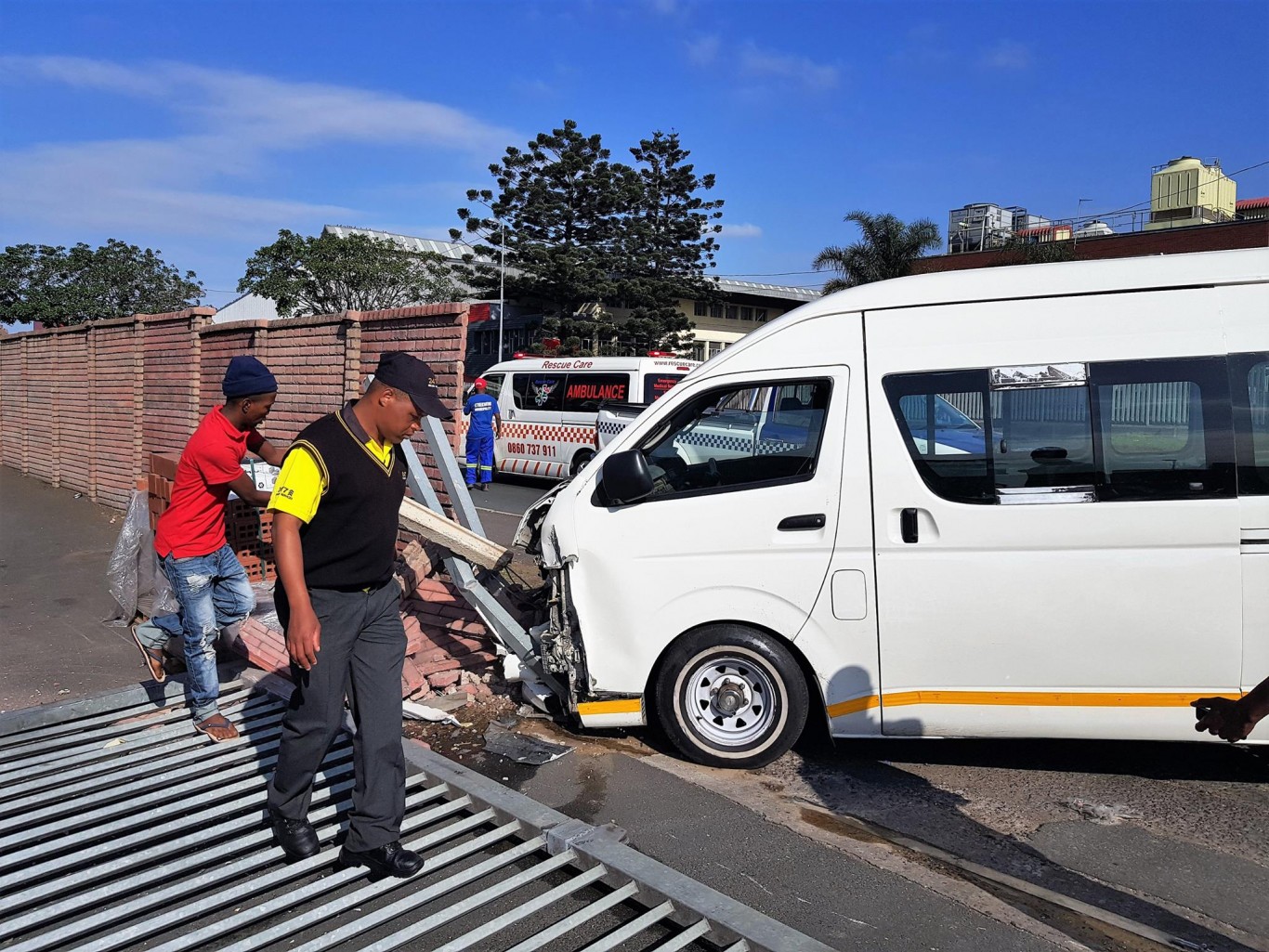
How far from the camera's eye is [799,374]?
466cm

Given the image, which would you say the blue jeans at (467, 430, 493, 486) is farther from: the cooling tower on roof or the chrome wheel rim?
the cooling tower on roof

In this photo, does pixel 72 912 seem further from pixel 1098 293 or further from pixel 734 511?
pixel 1098 293

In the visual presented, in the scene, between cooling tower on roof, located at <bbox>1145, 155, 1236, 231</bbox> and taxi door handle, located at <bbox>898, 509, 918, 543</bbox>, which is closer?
taxi door handle, located at <bbox>898, 509, 918, 543</bbox>

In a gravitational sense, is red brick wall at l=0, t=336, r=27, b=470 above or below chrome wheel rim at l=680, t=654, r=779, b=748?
above

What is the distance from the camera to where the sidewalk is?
6305 mm

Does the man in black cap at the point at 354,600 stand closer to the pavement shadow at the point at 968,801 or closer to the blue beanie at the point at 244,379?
the blue beanie at the point at 244,379

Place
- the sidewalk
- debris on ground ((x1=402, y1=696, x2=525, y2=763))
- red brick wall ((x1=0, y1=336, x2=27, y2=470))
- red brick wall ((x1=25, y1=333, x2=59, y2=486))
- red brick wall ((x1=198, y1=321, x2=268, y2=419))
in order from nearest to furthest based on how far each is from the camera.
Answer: debris on ground ((x1=402, y1=696, x2=525, y2=763)) < the sidewalk < red brick wall ((x1=198, y1=321, x2=268, y2=419)) < red brick wall ((x1=25, y1=333, x2=59, y2=486)) < red brick wall ((x1=0, y1=336, x2=27, y2=470))

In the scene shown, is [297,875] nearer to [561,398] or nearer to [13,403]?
[561,398]

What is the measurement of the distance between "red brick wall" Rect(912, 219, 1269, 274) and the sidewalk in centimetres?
2342

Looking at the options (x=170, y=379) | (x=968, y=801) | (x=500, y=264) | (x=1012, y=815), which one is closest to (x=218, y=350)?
(x=170, y=379)

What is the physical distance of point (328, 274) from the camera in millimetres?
36125

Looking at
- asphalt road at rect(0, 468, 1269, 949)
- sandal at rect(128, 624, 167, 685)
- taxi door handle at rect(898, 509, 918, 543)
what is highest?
taxi door handle at rect(898, 509, 918, 543)

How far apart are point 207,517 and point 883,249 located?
38.1 metres

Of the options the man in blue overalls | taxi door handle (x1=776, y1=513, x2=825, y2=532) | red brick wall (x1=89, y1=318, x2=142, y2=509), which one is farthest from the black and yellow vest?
the man in blue overalls
